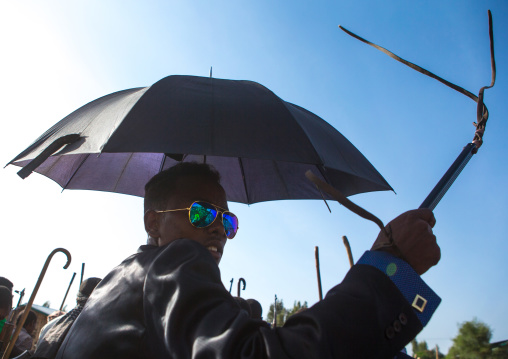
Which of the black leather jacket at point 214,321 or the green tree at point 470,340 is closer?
the black leather jacket at point 214,321

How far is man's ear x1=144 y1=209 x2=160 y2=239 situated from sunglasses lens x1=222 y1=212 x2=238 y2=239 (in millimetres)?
415

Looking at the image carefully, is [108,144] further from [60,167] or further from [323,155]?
[60,167]

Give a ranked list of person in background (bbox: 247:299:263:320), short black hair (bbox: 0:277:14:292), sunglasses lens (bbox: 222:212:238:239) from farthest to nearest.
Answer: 1. short black hair (bbox: 0:277:14:292)
2. person in background (bbox: 247:299:263:320)
3. sunglasses lens (bbox: 222:212:238:239)

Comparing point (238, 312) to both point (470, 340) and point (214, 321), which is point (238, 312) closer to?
point (214, 321)

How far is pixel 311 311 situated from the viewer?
1.26 m

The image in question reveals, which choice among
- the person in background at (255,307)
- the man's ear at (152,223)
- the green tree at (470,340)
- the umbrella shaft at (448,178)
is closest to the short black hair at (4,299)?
the person in background at (255,307)

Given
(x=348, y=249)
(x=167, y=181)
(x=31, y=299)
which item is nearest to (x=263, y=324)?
(x=167, y=181)

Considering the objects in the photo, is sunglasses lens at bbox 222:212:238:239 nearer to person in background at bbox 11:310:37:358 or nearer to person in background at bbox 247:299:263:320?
person in background at bbox 247:299:263:320

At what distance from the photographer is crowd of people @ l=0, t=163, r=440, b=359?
1176mm

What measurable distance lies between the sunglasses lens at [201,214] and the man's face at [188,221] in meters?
0.02

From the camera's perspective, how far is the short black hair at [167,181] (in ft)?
7.75

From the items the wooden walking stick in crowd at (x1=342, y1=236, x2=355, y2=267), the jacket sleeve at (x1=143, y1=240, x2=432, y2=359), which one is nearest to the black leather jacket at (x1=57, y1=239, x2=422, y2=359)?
the jacket sleeve at (x1=143, y1=240, x2=432, y2=359)

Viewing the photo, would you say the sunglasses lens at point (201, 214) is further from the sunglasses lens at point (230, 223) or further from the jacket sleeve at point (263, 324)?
the jacket sleeve at point (263, 324)

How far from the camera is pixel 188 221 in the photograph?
2180mm
